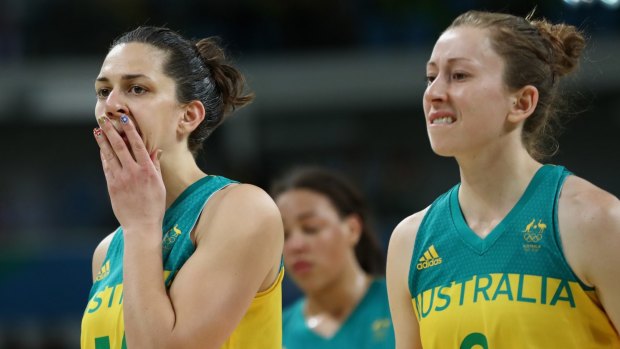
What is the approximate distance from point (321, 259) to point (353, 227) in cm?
32

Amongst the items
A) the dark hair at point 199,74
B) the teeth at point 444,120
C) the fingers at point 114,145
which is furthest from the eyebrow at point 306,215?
the teeth at point 444,120

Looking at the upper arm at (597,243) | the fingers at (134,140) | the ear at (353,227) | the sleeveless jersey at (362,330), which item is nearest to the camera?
the upper arm at (597,243)

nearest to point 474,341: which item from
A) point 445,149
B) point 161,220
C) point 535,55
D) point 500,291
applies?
point 500,291

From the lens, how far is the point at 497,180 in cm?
281

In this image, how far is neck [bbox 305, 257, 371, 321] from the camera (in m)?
4.85

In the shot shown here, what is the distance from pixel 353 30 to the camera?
38.0 feet

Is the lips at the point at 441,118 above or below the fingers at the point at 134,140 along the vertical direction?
below

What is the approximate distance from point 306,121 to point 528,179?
A: 10.7m

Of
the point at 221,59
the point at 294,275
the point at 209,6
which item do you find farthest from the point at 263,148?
the point at 221,59

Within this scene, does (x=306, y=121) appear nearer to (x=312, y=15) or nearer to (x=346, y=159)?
(x=346, y=159)

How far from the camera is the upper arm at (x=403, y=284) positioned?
2.93m

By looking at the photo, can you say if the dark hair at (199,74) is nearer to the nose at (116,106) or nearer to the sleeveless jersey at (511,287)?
the nose at (116,106)

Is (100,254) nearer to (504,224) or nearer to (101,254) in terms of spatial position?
(101,254)

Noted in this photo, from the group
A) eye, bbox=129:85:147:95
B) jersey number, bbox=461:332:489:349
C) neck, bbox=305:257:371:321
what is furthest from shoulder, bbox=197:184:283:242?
neck, bbox=305:257:371:321
